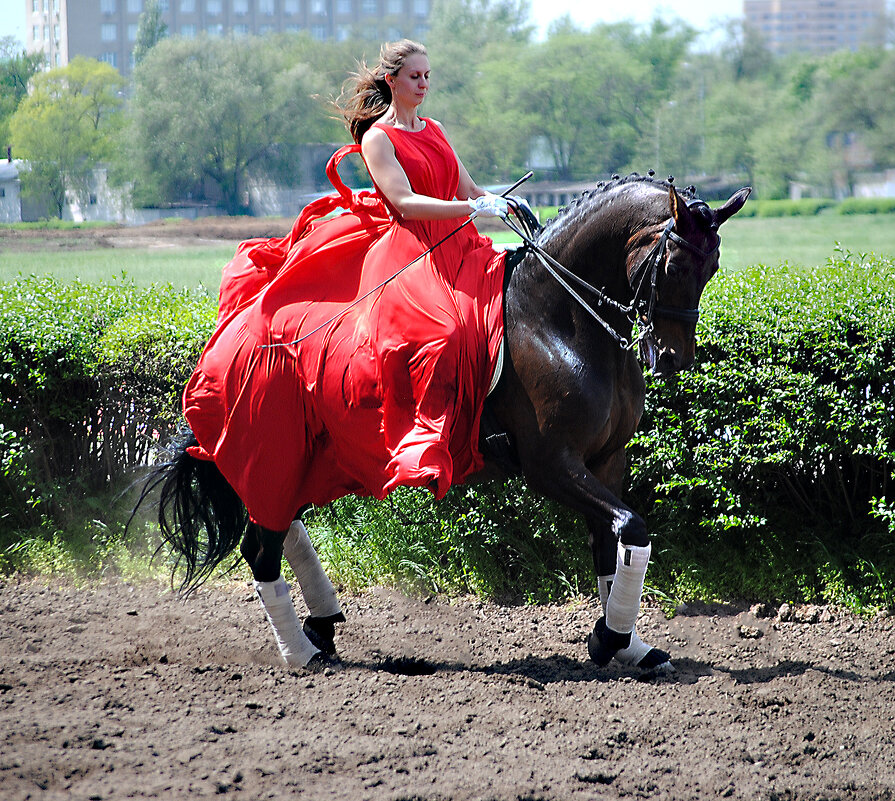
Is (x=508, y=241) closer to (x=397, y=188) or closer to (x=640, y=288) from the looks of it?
(x=397, y=188)

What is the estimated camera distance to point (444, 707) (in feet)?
11.2

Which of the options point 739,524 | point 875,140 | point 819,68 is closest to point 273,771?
point 739,524

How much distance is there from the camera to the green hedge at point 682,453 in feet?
14.0

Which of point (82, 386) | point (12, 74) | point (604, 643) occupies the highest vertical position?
point (12, 74)

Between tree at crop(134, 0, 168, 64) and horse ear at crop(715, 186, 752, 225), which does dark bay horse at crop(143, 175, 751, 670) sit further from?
tree at crop(134, 0, 168, 64)

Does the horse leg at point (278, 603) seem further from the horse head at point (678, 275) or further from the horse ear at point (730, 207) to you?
the horse ear at point (730, 207)

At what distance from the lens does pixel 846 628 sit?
415cm

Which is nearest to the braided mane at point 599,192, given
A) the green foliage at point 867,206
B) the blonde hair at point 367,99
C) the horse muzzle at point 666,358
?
the horse muzzle at point 666,358

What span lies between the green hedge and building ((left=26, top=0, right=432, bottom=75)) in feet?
37.9

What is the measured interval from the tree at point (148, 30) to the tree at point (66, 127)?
572 cm

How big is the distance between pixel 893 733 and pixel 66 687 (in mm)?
2951

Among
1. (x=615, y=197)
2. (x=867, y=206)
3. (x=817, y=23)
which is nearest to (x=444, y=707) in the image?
(x=615, y=197)

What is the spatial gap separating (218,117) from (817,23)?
8937cm

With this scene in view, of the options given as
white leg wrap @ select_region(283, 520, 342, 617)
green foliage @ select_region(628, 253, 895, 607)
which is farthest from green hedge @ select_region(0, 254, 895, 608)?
white leg wrap @ select_region(283, 520, 342, 617)
